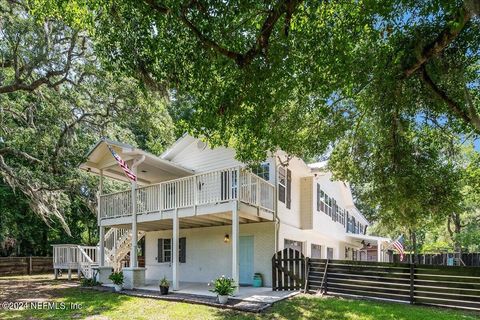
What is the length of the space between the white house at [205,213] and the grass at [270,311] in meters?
1.97

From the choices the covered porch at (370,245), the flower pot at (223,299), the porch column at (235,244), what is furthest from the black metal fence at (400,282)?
the covered porch at (370,245)

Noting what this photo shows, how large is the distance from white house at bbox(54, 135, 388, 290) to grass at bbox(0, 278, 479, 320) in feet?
6.46

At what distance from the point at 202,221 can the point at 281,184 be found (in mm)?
3510

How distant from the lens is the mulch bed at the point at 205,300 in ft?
31.7

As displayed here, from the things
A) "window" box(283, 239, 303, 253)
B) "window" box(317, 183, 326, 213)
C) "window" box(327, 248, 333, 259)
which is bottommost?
"window" box(327, 248, 333, 259)

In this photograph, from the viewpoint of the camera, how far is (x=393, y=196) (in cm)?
1127

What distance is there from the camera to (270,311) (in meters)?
9.41

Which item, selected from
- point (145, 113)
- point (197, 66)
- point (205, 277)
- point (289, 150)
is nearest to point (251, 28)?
point (197, 66)

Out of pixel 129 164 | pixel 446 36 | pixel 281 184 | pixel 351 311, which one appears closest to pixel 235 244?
pixel 351 311

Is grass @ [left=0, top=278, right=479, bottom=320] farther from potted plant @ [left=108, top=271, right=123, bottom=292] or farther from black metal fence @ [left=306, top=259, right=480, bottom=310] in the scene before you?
potted plant @ [left=108, top=271, right=123, bottom=292]

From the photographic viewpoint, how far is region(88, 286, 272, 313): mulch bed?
31.7ft

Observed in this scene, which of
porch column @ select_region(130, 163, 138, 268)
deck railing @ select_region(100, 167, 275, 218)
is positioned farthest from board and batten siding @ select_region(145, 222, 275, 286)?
porch column @ select_region(130, 163, 138, 268)

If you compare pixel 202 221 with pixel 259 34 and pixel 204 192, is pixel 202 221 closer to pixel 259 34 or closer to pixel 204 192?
pixel 204 192

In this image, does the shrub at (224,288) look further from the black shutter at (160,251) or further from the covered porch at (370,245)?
the covered porch at (370,245)
